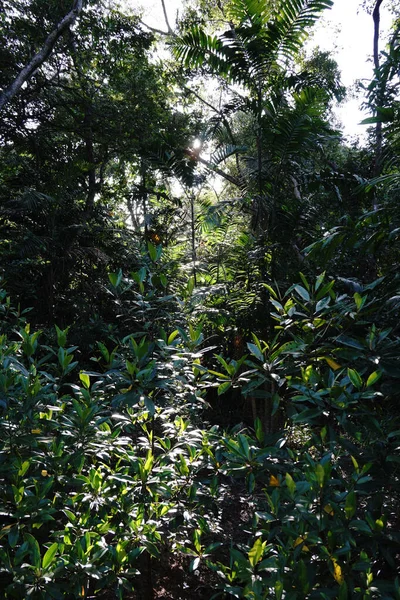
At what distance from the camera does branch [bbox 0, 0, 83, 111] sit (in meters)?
5.29

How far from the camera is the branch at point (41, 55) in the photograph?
5.29 m

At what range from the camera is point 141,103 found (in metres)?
6.91

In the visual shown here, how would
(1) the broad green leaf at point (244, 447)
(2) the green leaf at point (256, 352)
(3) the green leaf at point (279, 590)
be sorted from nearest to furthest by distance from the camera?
(3) the green leaf at point (279, 590), (1) the broad green leaf at point (244, 447), (2) the green leaf at point (256, 352)

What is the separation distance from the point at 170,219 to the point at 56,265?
7.46 feet

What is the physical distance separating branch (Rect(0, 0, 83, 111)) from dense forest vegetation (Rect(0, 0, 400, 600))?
0.03 metres

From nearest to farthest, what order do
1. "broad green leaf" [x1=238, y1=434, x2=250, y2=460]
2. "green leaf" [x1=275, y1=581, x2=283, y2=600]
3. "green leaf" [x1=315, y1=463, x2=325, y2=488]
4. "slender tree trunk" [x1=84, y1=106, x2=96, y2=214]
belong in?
"green leaf" [x1=275, y1=581, x2=283, y2=600]
"green leaf" [x1=315, y1=463, x2=325, y2=488]
"broad green leaf" [x1=238, y1=434, x2=250, y2=460]
"slender tree trunk" [x1=84, y1=106, x2=96, y2=214]

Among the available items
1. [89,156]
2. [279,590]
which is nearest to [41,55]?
[89,156]

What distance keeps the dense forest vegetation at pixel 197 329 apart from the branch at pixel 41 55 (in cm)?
3

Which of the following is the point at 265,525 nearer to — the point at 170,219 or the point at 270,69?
the point at 270,69

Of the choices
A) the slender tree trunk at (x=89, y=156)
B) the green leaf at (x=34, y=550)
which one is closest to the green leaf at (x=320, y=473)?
the green leaf at (x=34, y=550)

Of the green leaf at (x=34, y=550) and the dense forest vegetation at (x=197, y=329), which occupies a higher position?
the dense forest vegetation at (x=197, y=329)

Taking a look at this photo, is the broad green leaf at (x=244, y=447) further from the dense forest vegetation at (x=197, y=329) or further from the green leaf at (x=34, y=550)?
the green leaf at (x=34, y=550)

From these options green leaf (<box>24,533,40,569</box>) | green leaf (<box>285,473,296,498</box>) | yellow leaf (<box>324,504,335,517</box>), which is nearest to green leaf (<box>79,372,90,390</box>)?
green leaf (<box>24,533,40,569</box>)

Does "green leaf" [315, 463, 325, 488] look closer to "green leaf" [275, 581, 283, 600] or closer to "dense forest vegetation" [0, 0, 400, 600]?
"dense forest vegetation" [0, 0, 400, 600]
